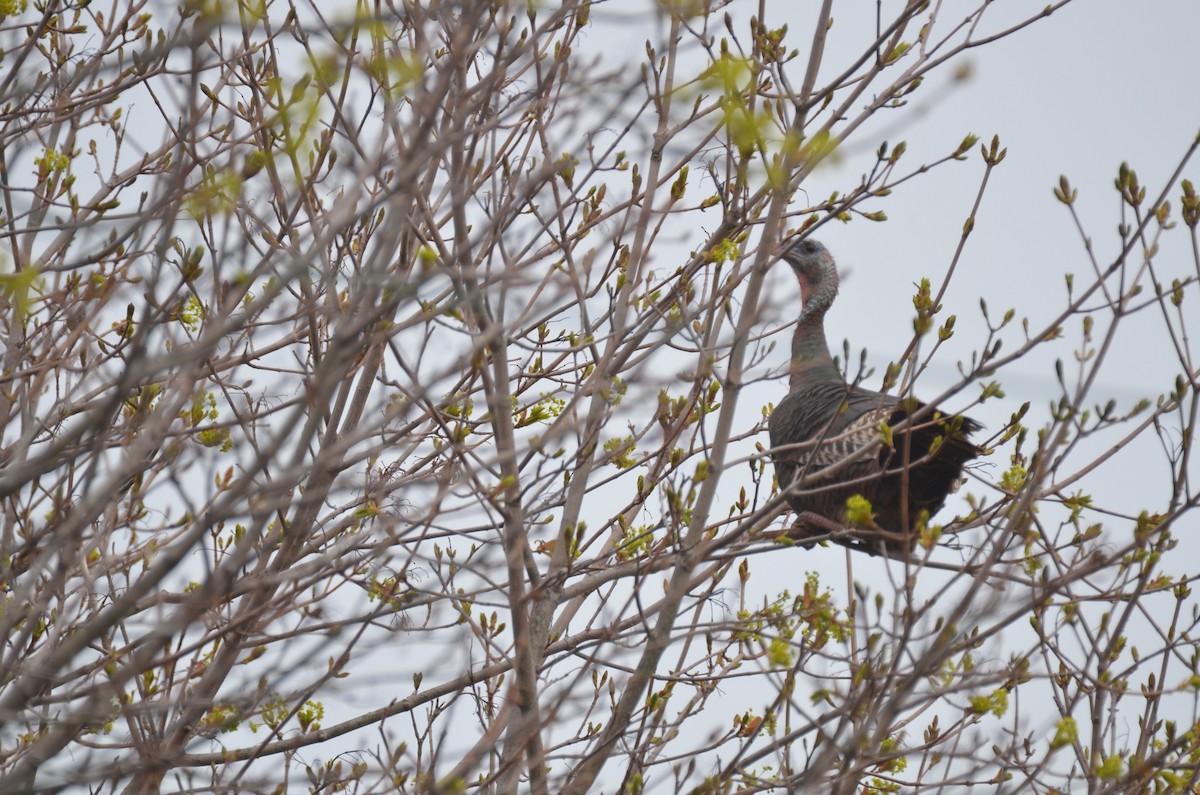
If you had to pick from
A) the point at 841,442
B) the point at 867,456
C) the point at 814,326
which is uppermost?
the point at 814,326

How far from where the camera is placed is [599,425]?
4.31 m

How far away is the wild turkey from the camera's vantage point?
4.87 meters

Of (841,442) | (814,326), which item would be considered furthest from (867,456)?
(814,326)

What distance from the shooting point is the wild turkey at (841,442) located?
4.87 metres

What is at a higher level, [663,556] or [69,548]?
[663,556]

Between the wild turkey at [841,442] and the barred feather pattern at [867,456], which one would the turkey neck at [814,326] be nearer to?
the wild turkey at [841,442]

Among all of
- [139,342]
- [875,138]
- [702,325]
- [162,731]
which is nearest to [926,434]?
[702,325]

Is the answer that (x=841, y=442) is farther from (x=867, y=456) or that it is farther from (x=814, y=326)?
(x=814, y=326)

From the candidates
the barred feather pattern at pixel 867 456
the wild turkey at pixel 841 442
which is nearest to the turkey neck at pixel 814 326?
the wild turkey at pixel 841 442

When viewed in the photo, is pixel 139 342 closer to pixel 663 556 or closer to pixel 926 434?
pixel 663 556

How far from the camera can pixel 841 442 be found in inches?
224

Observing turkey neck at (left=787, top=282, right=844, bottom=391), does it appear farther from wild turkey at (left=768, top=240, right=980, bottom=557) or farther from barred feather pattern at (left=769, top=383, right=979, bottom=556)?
barred feather pattern at (left=769, top=383, right=979, bottom=556)

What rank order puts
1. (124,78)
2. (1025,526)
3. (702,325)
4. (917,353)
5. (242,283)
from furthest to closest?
(124,78) < (702,325) < (917,353) < (1025,526) < (242,283)

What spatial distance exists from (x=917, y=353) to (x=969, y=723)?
1711 mm
